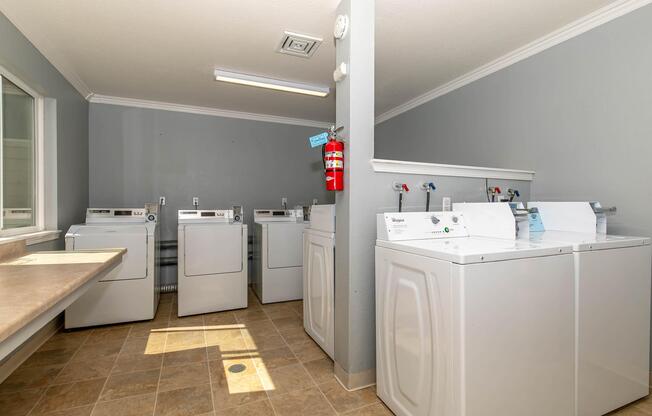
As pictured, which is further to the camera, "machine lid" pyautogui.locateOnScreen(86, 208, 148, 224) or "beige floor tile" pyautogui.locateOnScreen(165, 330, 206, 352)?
"machine lid" pyautogui.locateOnScreen(86, 208, 148, 224)

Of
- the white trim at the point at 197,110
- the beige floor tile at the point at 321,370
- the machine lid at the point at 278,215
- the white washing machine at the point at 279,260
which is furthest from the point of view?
the white trim at the point at 197,110

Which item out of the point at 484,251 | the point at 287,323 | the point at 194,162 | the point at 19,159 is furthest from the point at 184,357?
the point at 194,162

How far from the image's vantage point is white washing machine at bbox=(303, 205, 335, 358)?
2.32 m

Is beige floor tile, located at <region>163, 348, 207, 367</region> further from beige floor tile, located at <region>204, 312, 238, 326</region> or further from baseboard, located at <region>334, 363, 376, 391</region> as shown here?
baseboard, located at <region>334, 363, 376, 391</region>

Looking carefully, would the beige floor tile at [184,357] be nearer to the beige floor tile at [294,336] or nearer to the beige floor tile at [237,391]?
the beige floor tile at [237,391]

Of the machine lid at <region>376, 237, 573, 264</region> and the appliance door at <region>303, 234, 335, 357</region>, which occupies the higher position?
the machine lid at <region>376, 237, 573, 264</region>

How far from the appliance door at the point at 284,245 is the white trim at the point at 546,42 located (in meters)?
2.34

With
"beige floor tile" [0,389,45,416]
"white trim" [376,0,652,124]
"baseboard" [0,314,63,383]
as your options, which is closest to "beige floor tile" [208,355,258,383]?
"beige floor tile" [0,389,45,416]

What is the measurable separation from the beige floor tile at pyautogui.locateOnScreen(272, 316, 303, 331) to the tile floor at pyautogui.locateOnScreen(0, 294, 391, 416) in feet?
0.08

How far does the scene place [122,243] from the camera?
301cm

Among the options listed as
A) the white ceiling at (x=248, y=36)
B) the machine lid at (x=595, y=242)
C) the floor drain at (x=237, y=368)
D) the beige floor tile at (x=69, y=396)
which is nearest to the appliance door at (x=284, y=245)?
the floor drain at (x=237, y=368)

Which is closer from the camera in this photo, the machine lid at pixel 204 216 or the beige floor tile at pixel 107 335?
the beige floor tile at pixel 107 335

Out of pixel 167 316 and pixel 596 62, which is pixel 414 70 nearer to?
pixel 596 62

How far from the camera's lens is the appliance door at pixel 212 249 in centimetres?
331
